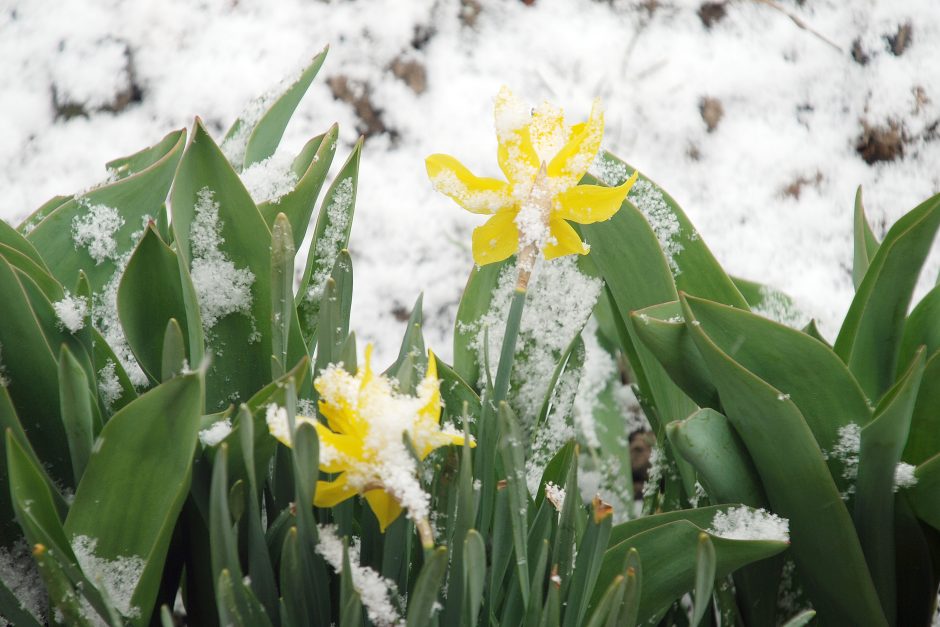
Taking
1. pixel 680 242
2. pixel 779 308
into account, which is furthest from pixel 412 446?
pixel 779 308

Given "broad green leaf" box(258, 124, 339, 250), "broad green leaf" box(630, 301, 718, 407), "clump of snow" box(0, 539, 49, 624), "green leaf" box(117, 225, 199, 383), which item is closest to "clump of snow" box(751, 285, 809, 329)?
"broad green leaf" box(630, 301, 718, 407)

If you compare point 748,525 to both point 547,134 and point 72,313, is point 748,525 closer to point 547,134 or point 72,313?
point 547,134

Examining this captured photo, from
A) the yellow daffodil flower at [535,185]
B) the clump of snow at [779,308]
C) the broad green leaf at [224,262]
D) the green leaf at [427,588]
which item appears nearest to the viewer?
the green leaf at [427,588]

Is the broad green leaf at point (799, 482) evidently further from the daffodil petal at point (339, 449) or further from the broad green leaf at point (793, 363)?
the daffodil petal at point (339, 449)

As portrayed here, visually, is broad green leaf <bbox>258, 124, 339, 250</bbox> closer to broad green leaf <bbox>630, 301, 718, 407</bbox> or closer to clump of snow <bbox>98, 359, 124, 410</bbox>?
clump of snow <bbox>98, 359, 124, 410</bbox>

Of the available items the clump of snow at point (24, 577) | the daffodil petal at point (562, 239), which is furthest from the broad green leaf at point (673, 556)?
the clump of snow at point (24, 577)

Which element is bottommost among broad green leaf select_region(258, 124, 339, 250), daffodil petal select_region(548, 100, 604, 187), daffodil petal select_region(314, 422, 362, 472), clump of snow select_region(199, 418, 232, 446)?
daffodil petal select_region(314, 422, 362, 472)

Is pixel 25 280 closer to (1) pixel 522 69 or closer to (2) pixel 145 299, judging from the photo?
(2) pixel 145 299
